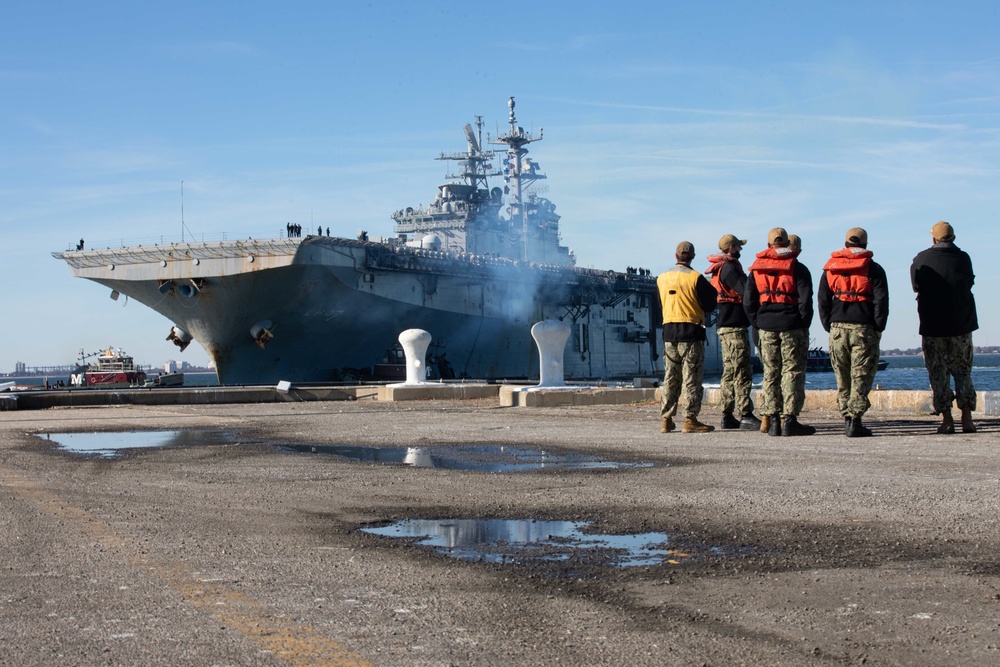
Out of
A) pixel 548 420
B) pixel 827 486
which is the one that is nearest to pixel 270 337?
pixel 548 420

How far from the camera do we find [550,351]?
16.9 meters

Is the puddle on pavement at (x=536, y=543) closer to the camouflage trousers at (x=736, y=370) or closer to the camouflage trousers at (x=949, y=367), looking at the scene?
the camouflage trousers at (x=949, y=367)

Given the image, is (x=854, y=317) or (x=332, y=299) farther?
(x=332, y=299)

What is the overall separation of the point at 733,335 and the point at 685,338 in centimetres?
47

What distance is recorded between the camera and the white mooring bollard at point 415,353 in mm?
Answer: 19297

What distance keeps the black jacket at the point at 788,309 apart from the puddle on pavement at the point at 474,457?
2.30 meters

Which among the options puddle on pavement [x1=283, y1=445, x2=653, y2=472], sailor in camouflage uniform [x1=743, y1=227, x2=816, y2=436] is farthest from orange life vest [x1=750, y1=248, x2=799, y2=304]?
puddle on pavement [x1=283, y1=445, x2=653, y2=472]

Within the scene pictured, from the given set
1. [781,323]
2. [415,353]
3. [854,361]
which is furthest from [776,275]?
[415,353]

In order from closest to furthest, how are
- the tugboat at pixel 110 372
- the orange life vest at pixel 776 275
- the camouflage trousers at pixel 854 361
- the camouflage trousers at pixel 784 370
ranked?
the camouflage trousers at pixel 854 361 < the camouflage trousers at pixel 784 370 < the orange life vest at pixel 776 275 < the tugboat at pixel 110 372

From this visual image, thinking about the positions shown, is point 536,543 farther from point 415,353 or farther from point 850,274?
point 415,353

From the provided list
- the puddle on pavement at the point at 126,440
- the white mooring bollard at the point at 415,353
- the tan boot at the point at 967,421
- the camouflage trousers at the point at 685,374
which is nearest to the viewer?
the tan boot at the point at 967,421

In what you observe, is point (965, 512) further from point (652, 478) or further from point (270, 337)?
point (270, 337)

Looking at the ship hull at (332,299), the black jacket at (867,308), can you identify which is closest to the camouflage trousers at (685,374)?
the black jacket at (867,308)

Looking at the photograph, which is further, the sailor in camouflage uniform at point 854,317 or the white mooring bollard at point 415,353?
the white mooring bollard at point 415,353
